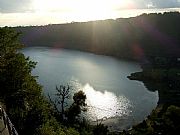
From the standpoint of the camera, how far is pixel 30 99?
103 ft

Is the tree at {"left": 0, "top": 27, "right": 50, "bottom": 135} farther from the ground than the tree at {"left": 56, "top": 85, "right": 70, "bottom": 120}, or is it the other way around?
the tree at {"left": 0, "top": 27, "right": 50, "bottom": 135}

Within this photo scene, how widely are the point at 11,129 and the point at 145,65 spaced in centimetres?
15159

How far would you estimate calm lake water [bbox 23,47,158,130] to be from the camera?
267 ft

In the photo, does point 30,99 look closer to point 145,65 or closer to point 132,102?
point 132,102

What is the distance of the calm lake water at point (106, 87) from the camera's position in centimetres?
8138

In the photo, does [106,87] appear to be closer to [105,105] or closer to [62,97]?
[105,105]

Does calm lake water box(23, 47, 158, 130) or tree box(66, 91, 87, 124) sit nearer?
tree box(66, 91, 87, 124)

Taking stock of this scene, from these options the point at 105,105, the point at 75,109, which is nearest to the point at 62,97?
the point at 75,109

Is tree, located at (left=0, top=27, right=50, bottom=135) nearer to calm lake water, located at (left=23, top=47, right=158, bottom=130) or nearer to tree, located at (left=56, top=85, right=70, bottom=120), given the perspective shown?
tree, located at (left=56, top=85, right=70, bottom=120)

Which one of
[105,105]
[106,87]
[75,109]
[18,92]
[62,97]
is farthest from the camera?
[106,87]

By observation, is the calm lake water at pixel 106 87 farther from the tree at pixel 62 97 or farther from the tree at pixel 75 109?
the tree at pixel 75 109

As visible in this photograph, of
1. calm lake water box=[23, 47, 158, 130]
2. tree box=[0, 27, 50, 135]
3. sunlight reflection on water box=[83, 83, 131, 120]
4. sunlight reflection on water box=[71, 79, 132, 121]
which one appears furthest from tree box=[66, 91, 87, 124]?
tree box=[0, 27, 50, 135]

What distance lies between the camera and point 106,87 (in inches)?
4387

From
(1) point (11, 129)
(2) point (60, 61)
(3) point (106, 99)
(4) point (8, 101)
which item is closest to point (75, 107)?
(3) point (106, 99)
